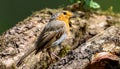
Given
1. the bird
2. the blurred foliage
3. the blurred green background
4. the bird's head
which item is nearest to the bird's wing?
the bird

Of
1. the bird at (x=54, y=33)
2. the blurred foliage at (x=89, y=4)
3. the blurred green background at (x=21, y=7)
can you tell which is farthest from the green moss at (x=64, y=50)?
the blurred green background at (x=21, y=7)

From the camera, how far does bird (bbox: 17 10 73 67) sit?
6582 millimetres

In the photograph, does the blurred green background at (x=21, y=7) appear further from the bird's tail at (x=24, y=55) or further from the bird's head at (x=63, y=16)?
the bird's tail at (x=24, y=55)

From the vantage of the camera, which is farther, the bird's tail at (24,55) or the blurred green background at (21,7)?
the blurred green background at (21,7)

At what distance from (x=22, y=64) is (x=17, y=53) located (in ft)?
0.80

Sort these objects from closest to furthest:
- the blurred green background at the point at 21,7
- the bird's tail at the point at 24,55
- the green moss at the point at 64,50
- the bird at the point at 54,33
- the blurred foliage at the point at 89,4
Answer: the bird's tail at the point at 24,55 < the bird at the point at 54,33 < the green moss at the point at 64,50 < the blurred foliage at the point at 89,4 < the blurred green background at the point at 21,7

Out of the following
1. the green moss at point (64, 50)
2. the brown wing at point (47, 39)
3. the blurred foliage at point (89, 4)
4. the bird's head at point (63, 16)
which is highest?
the blurred foliage at point (89, 4)

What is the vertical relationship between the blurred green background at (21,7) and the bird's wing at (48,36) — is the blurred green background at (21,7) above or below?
above

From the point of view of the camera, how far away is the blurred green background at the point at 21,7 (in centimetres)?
796

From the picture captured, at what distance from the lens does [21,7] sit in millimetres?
8266

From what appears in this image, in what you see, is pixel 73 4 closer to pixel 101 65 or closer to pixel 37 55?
pixel 37 55

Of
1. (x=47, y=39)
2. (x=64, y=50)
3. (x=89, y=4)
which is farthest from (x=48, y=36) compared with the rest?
(x=89, y=4)

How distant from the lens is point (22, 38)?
23.1 feet

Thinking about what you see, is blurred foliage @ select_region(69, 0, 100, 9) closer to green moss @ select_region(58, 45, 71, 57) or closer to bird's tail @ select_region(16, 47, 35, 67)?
green moss @ select_region(58, 45, 71, 57)
